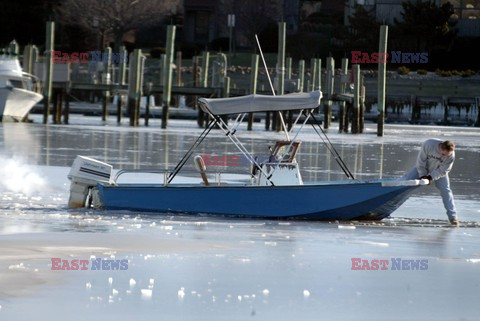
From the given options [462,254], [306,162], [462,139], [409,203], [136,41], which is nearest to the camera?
[462,254]

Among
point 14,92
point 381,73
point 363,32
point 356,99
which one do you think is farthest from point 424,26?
point 14,92

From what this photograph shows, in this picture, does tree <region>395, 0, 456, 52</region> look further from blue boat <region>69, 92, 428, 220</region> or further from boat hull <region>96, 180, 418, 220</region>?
boat hull <region>96, 180, 418, 220</region>

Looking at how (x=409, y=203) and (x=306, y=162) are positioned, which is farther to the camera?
(x=306, y=162)

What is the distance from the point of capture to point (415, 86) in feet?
261

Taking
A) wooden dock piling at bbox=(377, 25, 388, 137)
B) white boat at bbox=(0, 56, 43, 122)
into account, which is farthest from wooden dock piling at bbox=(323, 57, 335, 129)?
white boat at bbox=(0, 56, 43, 122)

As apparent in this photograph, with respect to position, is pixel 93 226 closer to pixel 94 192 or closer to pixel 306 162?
pixel 94 192

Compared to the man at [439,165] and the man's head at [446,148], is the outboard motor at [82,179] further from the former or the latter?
the man's head at [446,148]

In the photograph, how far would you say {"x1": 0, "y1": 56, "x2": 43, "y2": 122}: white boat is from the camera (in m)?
61.5

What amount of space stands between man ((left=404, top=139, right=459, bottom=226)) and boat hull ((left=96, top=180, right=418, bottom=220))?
0.41 meters

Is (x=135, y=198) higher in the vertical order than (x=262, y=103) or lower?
Result: lower

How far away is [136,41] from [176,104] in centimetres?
740

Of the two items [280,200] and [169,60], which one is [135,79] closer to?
[169,60]

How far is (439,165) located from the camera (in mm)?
20766

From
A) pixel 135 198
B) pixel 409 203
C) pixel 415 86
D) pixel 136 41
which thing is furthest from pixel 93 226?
pixel 136 41
